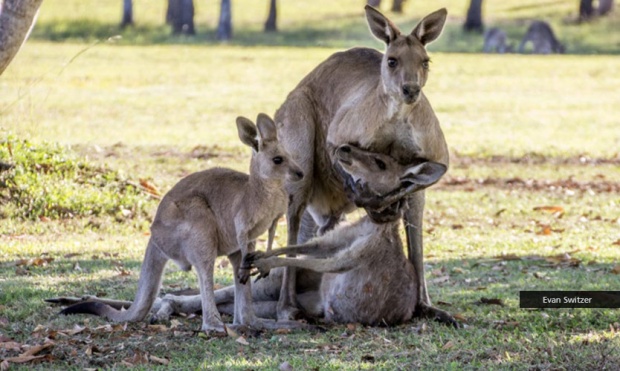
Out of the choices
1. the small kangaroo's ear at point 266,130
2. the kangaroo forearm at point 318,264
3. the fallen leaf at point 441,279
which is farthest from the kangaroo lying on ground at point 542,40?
the small kangaroo's ear at point 266,130

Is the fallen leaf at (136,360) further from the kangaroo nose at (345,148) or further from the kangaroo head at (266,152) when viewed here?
the kangaroo nose at (345,148)

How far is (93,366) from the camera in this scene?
513 cm

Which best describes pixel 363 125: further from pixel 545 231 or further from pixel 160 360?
pixel 545 231

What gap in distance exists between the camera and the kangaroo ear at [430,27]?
612 centimetres

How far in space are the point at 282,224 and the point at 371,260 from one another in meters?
4.57

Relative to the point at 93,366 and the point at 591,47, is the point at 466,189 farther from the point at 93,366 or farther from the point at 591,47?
the point at 591,47

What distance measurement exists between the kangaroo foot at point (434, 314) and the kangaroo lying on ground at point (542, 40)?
27257 mm

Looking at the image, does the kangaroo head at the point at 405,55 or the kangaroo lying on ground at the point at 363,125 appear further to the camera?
the kangaroo lying on ground at the point at 363,125

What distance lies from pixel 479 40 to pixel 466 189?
76.3ft

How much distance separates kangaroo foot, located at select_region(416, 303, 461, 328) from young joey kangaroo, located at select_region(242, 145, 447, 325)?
85 millimetres

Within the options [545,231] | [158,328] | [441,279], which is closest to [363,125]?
[158,328]

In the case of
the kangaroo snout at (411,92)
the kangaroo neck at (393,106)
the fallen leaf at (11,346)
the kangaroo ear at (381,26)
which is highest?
the kangaroo ear at (381,26)

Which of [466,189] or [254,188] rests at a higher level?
[254,188]

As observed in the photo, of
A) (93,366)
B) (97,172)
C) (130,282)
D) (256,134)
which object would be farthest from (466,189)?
(93,366)
